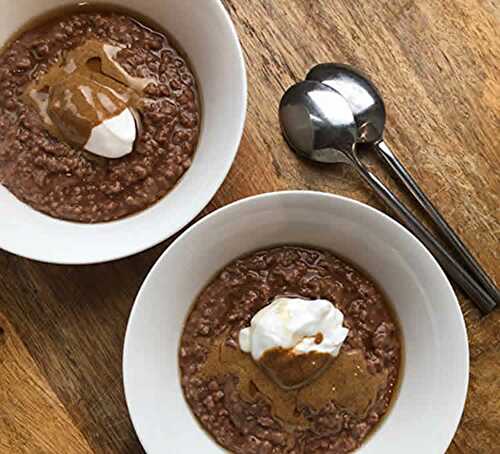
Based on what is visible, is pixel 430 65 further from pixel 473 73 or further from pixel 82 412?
pixel 82 412

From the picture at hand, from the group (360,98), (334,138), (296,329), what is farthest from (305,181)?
(296,329)

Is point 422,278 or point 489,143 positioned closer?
point 422,278

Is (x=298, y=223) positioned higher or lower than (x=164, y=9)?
lower

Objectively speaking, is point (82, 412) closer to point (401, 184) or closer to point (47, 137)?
point (47, 137)

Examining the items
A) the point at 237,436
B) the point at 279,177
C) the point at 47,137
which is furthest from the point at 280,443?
the point at 47,137

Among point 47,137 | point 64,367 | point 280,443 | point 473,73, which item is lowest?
point 280,443

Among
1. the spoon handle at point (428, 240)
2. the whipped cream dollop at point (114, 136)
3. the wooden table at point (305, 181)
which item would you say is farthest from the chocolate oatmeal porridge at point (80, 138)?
the spoon handle at point (428, 240)

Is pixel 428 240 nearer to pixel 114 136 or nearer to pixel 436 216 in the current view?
pixel 436 216
